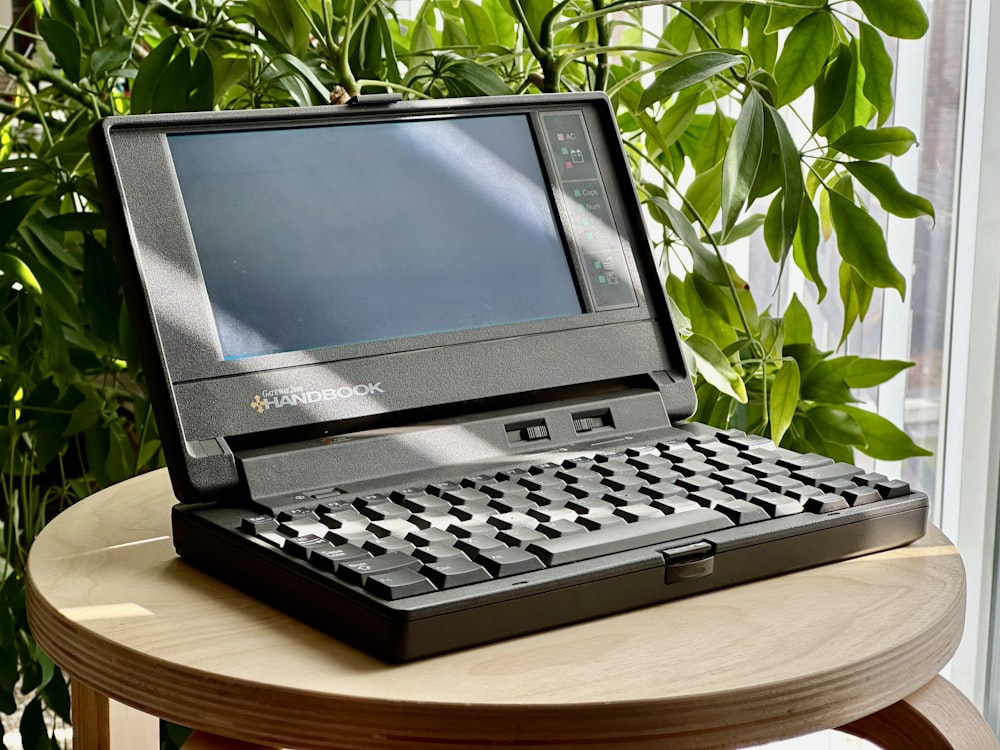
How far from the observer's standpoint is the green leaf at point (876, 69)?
0.88 meters

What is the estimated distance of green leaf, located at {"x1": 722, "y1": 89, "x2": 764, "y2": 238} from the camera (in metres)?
0.71

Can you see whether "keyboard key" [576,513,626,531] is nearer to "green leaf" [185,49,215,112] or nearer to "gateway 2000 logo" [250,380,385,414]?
"gateway 2000 logo" [250,380,385,414]

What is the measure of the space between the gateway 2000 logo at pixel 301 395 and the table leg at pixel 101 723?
0.24 meters

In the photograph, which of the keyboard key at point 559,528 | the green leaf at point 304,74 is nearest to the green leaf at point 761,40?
the green leaf at point 304,74

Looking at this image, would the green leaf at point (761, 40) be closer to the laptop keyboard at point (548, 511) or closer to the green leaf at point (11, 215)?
the laptop keyboard at point (548, 511)

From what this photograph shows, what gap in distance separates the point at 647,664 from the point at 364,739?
0.11 meters

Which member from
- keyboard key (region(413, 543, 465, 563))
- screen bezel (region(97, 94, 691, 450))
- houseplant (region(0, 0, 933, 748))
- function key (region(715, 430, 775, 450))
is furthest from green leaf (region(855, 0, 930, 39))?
keyboard key (region(413, 543, 465, 563))

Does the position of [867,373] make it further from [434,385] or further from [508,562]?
[508,562]

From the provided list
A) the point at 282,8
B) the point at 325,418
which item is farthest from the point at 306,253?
the point at 282,8

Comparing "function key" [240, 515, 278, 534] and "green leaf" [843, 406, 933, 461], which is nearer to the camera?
"function key" [240, 515, 278, 534]

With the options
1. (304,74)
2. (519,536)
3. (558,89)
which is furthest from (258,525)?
(558,89)

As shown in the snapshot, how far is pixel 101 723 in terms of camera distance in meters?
0.73

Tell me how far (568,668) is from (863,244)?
1.65ft

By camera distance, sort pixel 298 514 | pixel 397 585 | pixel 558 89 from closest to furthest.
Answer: pixel 397 585 → pixel 298 514 → pixel 558 89
